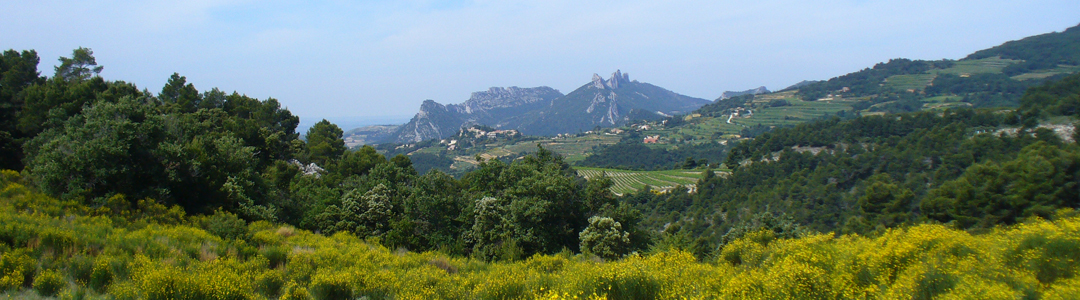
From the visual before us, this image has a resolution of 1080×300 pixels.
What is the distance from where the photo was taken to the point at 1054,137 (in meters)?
39.0

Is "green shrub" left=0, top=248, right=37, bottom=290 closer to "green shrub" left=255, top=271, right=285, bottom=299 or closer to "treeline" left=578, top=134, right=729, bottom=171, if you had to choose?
"green shrub" left=255, top=271, right=285, bottom=299

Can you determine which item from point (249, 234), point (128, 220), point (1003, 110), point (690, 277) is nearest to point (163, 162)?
point (128, 220)

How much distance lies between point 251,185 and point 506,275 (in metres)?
16.2

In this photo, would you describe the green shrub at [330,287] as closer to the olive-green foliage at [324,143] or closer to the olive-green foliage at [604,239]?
the olive-green foliage at [604,239]

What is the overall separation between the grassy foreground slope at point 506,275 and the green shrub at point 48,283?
2cm

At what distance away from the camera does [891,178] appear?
160ft

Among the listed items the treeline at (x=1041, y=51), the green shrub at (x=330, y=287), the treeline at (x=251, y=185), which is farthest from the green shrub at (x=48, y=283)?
the treeline at (x=1041, y=51)

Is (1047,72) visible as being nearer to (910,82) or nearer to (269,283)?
(910,82)

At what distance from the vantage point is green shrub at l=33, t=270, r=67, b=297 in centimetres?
674

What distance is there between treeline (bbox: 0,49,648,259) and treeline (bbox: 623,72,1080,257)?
8928 mm

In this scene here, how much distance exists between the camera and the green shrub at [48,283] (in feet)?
22.1

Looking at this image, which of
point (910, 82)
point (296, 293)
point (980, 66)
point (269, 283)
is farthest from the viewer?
point (910, 82)

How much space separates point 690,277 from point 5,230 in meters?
12.7

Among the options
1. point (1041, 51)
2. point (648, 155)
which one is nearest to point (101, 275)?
point (648, 155)
